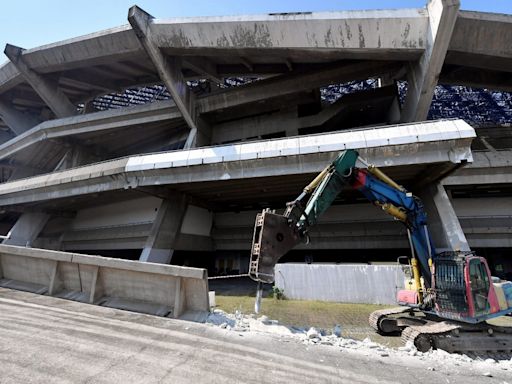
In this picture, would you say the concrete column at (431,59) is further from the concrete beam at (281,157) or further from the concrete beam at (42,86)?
the concrete beam at (42,86)

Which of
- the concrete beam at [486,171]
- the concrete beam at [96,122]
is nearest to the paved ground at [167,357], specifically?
the concrete beam at [486,171]

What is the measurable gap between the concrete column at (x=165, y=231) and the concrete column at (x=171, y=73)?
489cm

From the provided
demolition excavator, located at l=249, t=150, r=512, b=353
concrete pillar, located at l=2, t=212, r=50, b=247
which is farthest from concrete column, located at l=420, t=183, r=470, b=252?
concrete pillar, located at l=2, t=212, r=50, b=247

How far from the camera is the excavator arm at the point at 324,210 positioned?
5398 millimetres

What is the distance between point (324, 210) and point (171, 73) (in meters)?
18.4

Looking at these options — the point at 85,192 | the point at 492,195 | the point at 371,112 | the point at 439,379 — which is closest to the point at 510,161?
the point at 492,195

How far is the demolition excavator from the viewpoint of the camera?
587 centimetres

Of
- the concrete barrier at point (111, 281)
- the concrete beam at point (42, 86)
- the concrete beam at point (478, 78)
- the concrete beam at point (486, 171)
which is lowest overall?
the concrete barrier at point (111, 281)

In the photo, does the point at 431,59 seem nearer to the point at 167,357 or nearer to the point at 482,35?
the point at 482,35

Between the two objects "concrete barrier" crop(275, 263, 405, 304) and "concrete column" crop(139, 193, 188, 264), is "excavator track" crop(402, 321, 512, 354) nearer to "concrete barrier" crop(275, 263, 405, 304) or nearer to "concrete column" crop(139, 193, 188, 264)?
"concrete barrier" crop(275, 263, 405, 304)

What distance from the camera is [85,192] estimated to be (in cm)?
1933

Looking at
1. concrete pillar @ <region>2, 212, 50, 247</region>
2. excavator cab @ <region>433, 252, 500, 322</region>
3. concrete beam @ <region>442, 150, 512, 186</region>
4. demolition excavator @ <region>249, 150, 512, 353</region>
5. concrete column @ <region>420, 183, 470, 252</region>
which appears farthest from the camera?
concrete pillar @ <region>2, 212, 50, 247</region>

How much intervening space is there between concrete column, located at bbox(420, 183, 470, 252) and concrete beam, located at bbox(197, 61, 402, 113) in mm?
9530

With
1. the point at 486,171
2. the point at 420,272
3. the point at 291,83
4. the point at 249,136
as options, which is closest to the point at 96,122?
the point at 249,136
